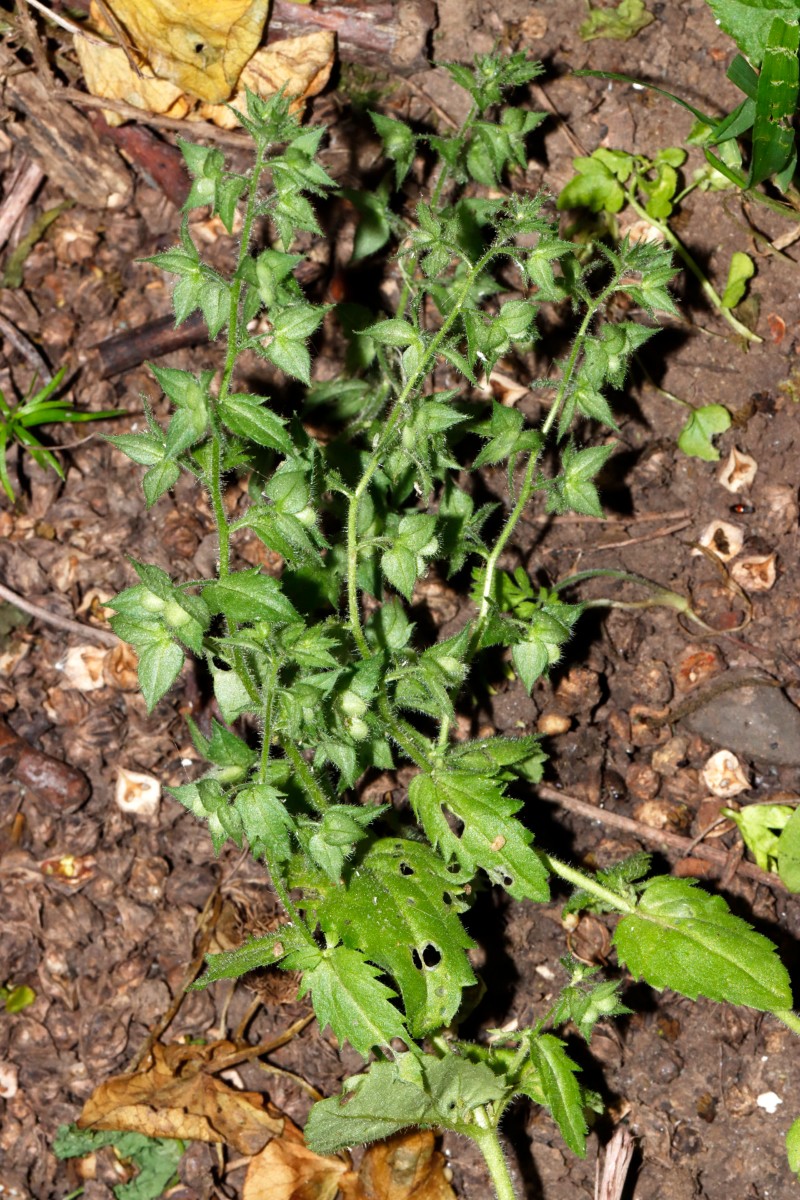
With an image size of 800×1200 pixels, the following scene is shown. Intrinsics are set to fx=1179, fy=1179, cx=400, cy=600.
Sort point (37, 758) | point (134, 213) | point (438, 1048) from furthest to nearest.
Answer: point (134, 213) < point (37, 758) < point (438, 1048)

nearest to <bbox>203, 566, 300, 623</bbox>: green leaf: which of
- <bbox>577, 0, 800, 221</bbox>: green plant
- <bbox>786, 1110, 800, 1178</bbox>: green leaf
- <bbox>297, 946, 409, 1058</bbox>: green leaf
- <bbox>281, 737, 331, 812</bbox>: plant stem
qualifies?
<bbox>281, 737, 331, 812</bbox>: plant stem

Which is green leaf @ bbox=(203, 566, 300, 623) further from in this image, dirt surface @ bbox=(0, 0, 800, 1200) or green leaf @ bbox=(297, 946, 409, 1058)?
dirt surface @ bbox=(0, 0, 800, 1200)

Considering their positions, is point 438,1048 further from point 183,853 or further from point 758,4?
point 758,4

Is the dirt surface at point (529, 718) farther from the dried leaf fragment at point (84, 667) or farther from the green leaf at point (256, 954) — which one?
the green leaf at point (256, 954)

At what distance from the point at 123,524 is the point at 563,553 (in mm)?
1563

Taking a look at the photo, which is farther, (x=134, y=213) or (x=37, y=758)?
(x=134, y=213)

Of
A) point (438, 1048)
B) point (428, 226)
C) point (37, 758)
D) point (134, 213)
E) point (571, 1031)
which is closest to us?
point (428, 226)

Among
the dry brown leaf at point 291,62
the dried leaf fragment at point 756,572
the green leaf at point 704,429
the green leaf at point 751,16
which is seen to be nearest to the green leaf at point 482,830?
the dried leaf fragment at point 756,572

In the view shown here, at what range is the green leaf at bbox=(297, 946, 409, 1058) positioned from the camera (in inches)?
117

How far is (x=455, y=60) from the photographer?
4.29 meters

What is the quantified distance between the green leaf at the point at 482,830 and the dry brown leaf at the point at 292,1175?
1.33 m

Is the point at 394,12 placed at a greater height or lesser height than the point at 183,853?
greater

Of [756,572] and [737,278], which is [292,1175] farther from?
[737,278]

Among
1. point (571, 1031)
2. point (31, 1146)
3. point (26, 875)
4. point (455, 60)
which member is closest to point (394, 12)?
point (455, 60)
